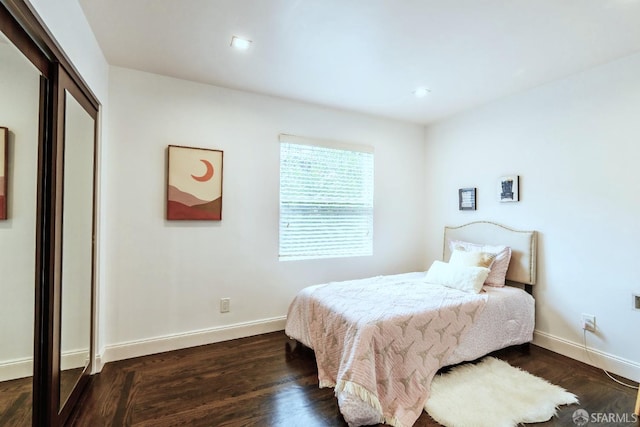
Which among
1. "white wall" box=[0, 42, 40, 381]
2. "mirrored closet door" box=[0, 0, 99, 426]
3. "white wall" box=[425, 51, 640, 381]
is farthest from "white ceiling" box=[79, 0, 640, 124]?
"white wall" box=[0, 42, 40, 381]

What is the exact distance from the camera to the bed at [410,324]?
1.82 meters

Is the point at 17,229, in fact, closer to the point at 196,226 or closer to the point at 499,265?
the point at 196,226

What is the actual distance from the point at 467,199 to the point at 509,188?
0.50 m

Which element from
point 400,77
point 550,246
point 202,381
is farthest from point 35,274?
point 550,246

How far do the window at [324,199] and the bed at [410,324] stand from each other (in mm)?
739

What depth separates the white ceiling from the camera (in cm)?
182

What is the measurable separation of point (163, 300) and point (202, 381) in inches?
34.5

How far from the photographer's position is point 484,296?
2559 millimetres

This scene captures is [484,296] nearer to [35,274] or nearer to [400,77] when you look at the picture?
[400,77]

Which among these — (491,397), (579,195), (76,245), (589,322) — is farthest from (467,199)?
(76,245)

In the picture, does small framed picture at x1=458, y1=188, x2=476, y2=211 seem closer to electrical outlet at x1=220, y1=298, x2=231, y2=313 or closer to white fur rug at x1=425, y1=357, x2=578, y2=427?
white fur rug at x1=425, y1=357, x2=578, y2=427

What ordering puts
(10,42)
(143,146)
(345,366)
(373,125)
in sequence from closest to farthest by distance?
(10,42) < (345,366) < (143,146) < (373,125)
